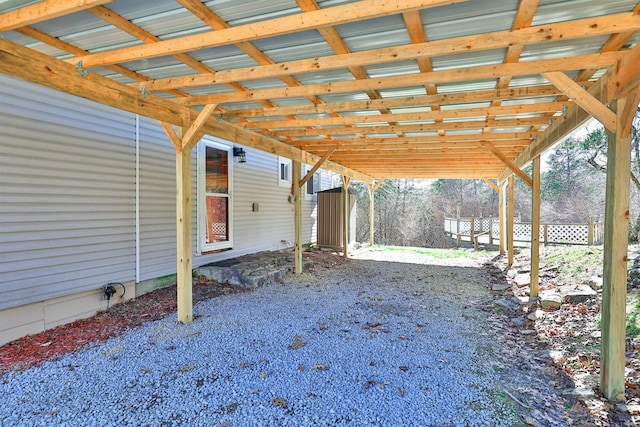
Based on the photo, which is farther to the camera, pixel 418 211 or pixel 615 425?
pixel 418 211

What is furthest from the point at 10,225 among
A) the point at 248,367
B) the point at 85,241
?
the point at 248,367

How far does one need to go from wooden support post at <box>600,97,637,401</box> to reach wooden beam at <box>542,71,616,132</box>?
0.06 metres

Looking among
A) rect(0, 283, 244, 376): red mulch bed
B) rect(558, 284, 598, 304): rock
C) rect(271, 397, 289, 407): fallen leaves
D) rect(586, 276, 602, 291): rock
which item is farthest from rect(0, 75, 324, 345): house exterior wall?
rect(586, 276, 602, 291): rock

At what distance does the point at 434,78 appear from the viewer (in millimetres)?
3076

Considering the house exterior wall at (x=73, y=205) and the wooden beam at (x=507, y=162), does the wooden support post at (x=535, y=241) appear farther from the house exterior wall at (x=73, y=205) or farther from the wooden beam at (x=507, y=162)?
the house exterior wall at (x=73, y=205)

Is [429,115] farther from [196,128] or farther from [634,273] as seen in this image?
[634,273]

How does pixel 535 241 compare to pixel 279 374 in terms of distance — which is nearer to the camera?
pixel 279 374

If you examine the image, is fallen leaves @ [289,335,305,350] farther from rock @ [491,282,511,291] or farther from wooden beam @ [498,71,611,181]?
rock @ [491,282,511,291]

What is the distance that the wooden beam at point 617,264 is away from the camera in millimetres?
2572

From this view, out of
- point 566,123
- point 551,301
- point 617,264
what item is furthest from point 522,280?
point 617,264

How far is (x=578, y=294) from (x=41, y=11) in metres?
6.66

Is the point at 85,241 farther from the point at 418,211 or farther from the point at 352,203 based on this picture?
the point at 418,211

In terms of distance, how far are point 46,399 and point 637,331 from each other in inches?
220

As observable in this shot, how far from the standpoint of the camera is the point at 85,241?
4.48 meters
